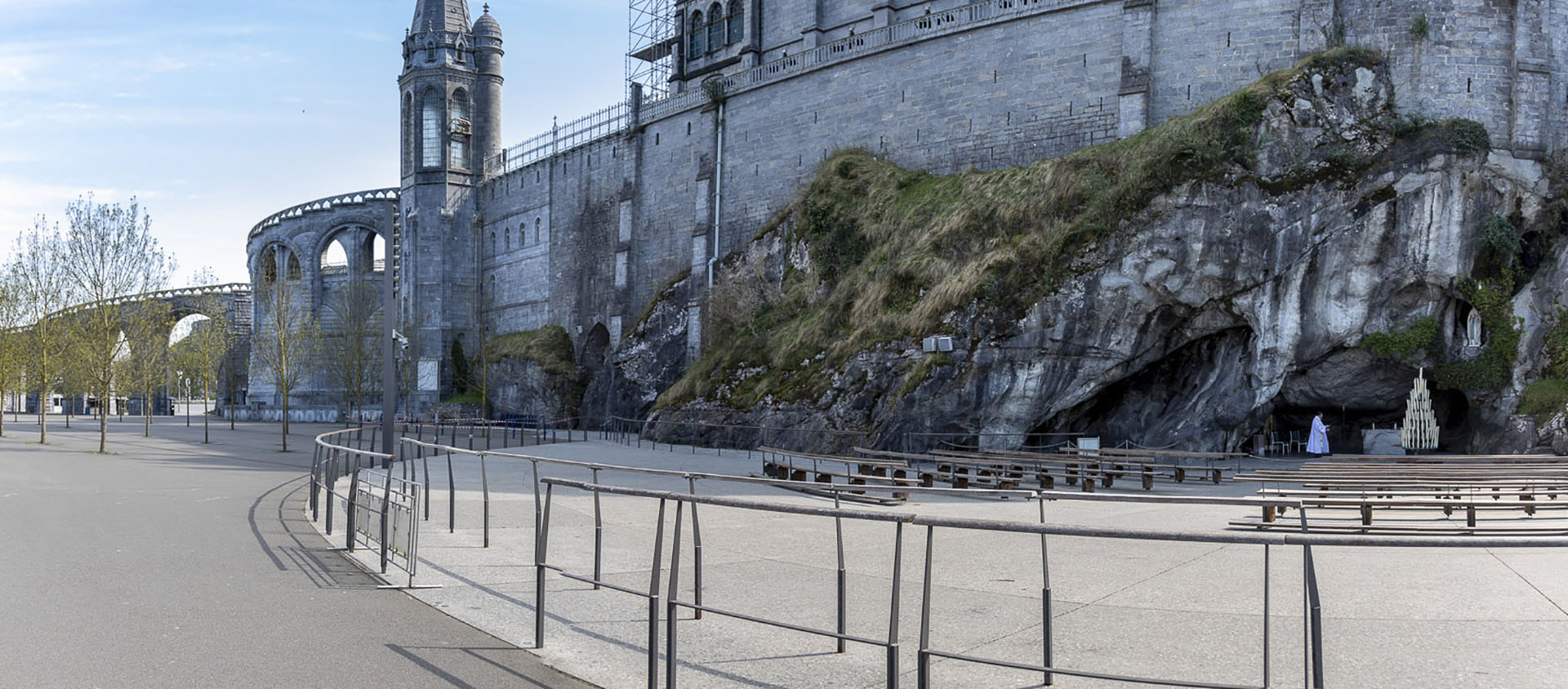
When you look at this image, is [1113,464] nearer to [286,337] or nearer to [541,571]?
[541,571]

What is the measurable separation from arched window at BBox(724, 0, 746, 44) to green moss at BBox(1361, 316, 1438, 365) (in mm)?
27179

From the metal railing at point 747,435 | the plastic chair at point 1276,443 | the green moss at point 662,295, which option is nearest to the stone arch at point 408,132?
the green moss at point 662,295

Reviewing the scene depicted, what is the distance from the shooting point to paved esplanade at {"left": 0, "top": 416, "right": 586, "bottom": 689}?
6.14m

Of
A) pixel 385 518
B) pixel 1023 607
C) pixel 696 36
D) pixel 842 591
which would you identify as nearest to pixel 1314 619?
pixel 1023 607

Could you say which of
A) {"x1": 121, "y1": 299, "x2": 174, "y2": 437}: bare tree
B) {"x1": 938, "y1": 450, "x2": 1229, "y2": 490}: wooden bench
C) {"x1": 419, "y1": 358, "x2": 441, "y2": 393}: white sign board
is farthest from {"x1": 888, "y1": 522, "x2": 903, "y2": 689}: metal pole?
{"x1": 419, "y1": 358, "x2": 441, "y2": 393}: white sign board

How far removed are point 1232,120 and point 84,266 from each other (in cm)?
2998

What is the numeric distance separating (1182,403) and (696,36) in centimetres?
2749

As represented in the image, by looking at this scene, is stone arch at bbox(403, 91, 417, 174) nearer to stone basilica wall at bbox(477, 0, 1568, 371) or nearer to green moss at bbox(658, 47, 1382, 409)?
stone basilica wall at bbox(477, 0, 1568, 371)

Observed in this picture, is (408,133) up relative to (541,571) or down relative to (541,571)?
up

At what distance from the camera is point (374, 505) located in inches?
407

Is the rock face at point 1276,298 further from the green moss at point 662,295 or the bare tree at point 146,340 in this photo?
the bare tree at point 146,340

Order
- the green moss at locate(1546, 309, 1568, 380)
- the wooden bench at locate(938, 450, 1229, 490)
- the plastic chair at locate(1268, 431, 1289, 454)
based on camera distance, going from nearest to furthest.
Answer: the wooden bench at locate(938, 450, 1229, 490)
the green moss at locate(1546, 309, 1568, 380)
the plastic chair at locate(1268, 431, 1289, 454)

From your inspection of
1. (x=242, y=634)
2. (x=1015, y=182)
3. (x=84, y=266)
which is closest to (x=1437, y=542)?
(x=242, y=634)

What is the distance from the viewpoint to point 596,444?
99.8ft
